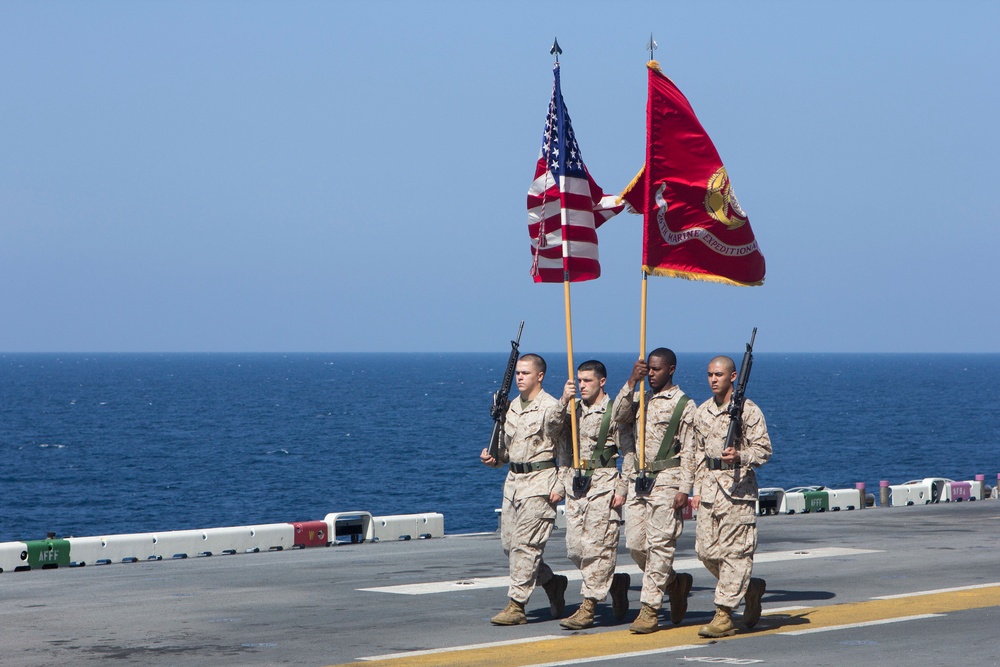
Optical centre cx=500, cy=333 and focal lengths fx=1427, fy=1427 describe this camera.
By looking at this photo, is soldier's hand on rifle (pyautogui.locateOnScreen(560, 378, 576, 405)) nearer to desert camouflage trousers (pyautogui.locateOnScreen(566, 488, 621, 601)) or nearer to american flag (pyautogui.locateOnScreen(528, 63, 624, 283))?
desert camouflage trousers (pyautogui.locateOnScreen(566, 488, 621, 601))

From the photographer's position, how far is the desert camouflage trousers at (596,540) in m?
11.5

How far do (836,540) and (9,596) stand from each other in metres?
11.3

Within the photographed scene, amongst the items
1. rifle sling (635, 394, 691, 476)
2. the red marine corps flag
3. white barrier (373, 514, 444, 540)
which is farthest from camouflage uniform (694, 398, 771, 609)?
white barrier (373, 514, 444, 540)

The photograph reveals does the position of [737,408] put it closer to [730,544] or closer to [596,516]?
[730,544]

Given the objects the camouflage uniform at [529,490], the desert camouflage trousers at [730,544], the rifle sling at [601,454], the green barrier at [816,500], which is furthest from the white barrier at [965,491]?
the camouflage uniform at [529,490]

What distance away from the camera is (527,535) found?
37.8 feet

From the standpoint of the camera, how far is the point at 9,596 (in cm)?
1419

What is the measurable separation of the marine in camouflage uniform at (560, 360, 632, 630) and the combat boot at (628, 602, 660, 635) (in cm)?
38

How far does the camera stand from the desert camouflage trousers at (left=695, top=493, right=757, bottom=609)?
11.0 m

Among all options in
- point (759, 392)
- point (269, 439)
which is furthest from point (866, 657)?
point (759, 392)

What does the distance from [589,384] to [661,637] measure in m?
2.12

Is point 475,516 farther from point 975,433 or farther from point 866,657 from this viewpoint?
point 975,433

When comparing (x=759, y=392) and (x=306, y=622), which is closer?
(x=306, y=622)

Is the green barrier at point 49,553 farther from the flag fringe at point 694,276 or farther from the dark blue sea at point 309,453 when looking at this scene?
the dark blue sea at point 309,453
